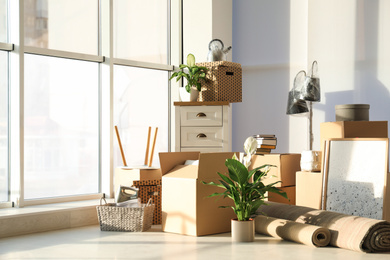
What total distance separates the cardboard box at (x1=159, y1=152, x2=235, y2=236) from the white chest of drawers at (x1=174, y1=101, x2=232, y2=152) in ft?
1.91

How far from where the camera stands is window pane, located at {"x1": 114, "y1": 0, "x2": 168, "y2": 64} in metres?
5.15

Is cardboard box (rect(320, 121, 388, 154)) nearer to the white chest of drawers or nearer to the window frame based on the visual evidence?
the white chest of drawers

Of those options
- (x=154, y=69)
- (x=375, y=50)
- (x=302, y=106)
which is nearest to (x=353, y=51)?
(x=375, y=50)

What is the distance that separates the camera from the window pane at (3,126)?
432 centimetres

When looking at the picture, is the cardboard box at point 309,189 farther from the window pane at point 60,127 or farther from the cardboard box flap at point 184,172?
the window pane at point 60,127

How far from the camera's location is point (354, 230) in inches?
128

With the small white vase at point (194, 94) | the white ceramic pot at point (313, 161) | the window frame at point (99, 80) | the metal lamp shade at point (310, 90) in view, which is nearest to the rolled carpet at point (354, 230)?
the white ceramic pot at point (313, 161)

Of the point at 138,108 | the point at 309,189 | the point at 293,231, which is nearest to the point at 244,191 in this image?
the point at 293,231

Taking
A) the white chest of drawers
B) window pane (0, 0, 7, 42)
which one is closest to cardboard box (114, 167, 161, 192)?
the white chest of drawers

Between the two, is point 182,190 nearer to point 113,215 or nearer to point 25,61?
point 113,215

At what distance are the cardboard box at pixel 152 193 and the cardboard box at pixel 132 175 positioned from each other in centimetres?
17

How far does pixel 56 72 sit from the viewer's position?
4723 mm

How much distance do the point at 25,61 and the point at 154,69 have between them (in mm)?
1407

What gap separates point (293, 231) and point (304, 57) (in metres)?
2.34
